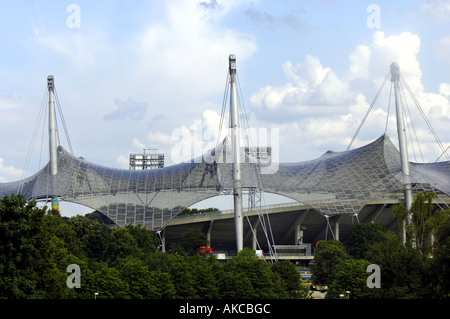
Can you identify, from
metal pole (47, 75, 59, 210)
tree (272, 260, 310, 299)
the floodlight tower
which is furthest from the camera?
metal pole (47, 75, 59, 210)

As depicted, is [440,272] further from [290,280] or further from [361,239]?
[361,239]

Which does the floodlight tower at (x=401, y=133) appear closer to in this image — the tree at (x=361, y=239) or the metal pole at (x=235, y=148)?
the tree at (x=361, y=239)

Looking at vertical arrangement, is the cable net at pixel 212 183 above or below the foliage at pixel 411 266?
above

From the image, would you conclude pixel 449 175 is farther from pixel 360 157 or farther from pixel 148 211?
pixel 148 211

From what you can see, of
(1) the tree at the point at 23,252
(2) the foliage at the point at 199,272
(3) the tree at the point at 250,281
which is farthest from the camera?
(3) the tree at the point at 250,281

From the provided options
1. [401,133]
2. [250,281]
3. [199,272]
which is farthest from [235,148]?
[199,272]

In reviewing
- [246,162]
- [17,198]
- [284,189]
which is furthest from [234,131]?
[17,198]

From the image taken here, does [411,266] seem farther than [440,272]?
Yes

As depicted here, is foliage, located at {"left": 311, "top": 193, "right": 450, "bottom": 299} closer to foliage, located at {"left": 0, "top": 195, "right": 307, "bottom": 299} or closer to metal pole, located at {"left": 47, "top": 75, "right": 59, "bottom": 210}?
foliage, located at {"left": 0, "top": 195, "right": 307, "bottom": 299}

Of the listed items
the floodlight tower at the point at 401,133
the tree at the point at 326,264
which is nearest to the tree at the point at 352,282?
the tree at the point at 326,264

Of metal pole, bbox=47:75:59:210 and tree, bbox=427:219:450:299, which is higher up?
metal pole, bbox=47:75:59:210

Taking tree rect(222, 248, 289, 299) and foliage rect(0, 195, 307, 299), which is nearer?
foliage rect(0, 195, 307, 299)

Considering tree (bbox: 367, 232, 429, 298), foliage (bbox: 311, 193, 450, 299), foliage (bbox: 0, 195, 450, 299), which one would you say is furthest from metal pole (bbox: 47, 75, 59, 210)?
tree (bbox: 367, 232, 429, 298)
